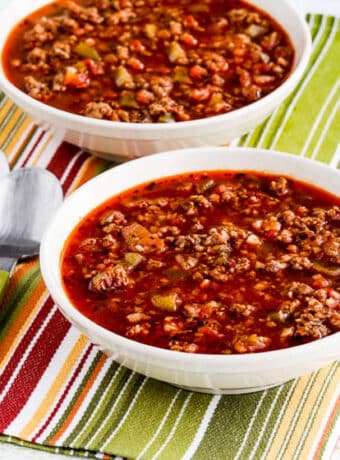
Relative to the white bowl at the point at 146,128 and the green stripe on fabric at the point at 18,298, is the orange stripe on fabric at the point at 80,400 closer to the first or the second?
the green stripe on fabric at the point at 18,298

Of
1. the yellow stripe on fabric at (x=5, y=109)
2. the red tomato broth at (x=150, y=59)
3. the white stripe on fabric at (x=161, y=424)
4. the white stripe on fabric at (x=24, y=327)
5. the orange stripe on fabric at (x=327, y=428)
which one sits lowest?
the yellow stripe on fabric at (x=5, y=109)

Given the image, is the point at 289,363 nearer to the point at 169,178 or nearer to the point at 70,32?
the point at 169,178

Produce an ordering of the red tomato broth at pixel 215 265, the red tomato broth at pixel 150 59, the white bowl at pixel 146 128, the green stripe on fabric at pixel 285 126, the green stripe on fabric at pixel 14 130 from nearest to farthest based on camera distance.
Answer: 1. the red tomato broth at pixel 215 265
2. the white bowl at pixel 146 128
3. the red tomato broth at pixel 150 59
4. the green stripe on fabric at pixel 285 126
5. the green stripe on fabric at pixel 14 130

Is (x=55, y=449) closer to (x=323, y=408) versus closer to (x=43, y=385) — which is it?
(x=43, y=385)

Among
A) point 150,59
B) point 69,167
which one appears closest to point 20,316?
point 69,167

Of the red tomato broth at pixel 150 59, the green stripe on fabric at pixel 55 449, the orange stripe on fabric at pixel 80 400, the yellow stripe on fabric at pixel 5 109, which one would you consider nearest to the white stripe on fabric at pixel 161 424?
the green stripe on fabric at pixel 55 449

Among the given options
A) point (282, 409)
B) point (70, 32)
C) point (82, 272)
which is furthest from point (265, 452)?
point (70, 32)

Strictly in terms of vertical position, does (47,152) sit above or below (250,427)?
below
